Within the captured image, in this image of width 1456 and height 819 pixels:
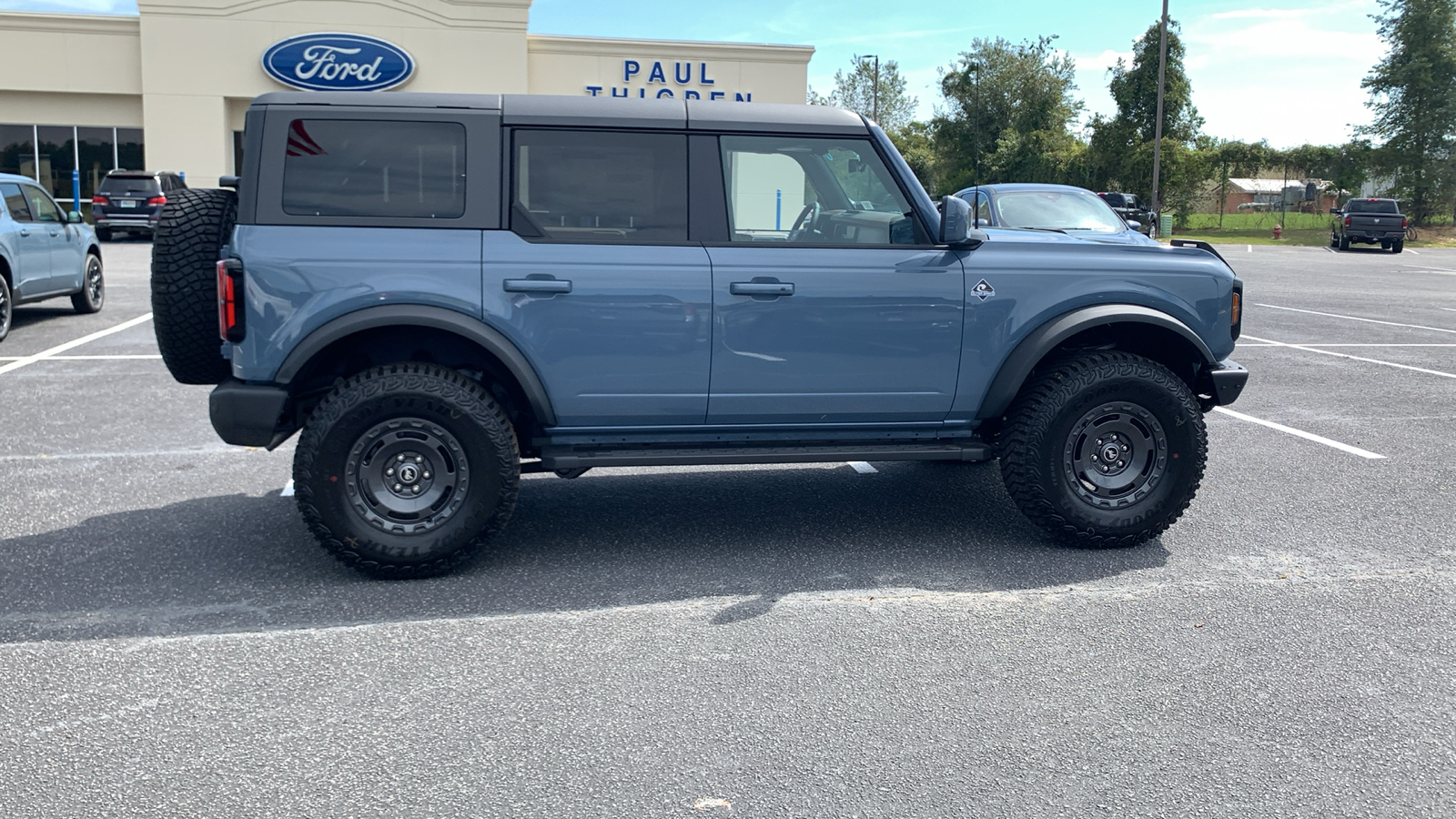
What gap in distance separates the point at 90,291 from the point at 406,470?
11401 mm

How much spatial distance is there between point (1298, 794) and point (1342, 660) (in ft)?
3.61

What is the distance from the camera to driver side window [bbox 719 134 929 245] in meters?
5.30

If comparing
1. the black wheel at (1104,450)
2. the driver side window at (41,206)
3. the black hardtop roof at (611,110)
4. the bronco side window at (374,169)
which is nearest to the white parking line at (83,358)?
the driver side window at (41,206)

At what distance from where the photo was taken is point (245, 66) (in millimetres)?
33562

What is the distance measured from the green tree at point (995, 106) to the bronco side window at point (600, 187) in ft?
212

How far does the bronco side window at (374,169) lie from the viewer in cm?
488

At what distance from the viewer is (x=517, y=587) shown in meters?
4.86

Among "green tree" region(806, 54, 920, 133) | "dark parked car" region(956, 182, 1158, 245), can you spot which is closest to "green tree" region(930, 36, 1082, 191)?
"green tree" region(806, 54, 920, 133)

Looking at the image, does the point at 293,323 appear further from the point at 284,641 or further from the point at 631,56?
the point at 631,56

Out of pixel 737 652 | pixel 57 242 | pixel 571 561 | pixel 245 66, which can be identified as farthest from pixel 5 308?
pixel 245 66

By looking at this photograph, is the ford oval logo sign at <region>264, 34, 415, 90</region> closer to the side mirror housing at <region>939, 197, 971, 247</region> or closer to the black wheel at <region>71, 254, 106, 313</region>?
the black wheel at <region>71, 254, 106, 313</region>

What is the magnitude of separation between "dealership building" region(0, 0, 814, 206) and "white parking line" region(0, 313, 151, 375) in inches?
834

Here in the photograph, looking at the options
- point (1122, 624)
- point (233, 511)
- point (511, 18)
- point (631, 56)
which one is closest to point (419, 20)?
point (511, 18)

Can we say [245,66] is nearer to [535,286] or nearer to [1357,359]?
[1357,359]
